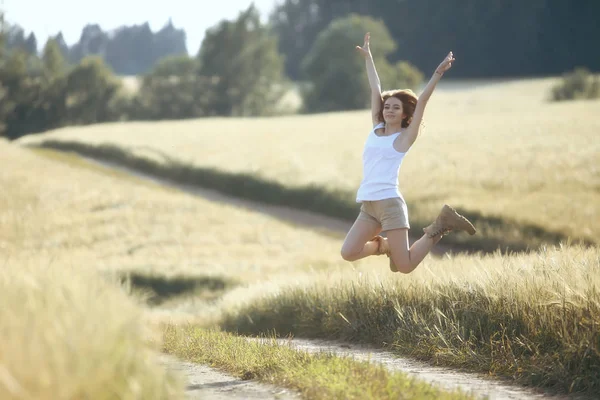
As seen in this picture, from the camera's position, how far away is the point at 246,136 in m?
48.9

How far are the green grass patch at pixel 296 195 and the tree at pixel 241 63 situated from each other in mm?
23694

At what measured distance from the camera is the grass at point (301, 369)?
4.80m

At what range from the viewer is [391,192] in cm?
764

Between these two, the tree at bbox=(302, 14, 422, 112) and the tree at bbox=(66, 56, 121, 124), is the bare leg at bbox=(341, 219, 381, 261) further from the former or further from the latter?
the tree at bbox=(302, 14, 422, 112)

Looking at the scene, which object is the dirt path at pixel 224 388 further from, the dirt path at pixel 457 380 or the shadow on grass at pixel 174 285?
the shadow on grass at pixel 174 285

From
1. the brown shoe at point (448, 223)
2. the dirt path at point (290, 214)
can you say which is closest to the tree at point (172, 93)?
the dirt path at point (290, 214)

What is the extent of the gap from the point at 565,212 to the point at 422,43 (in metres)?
76.0

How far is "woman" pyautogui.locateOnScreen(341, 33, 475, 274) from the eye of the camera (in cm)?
764

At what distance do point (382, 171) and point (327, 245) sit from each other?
1558 centimetres

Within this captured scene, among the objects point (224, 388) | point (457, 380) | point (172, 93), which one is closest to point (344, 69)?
point (172, 93)

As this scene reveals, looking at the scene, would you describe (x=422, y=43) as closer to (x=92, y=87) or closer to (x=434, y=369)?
(x=92, y=87)

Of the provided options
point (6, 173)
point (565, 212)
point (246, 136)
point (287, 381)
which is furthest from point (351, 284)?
point (246, 136)

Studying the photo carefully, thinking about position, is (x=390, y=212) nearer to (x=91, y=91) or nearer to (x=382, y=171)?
(x=382, y=171)

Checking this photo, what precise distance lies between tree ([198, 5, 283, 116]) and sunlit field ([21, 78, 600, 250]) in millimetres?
11416
